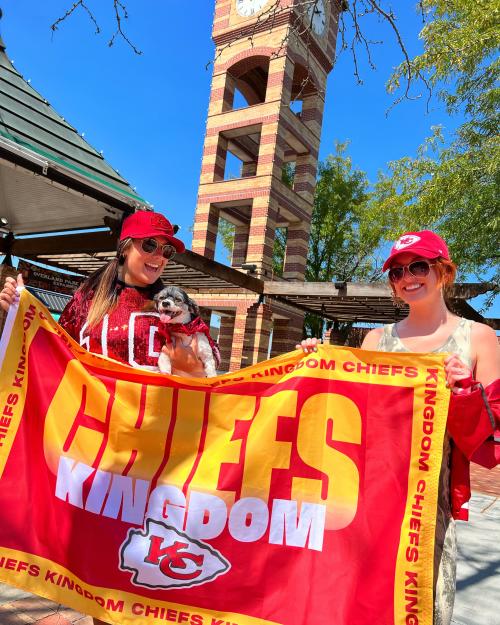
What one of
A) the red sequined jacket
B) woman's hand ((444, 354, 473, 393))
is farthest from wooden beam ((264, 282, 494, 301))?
the red sequined jacket

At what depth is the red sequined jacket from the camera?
7.98 ft

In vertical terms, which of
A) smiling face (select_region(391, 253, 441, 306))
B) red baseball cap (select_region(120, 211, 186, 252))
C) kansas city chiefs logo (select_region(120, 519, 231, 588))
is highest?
red baseball cap (select_region(120, 211, 186, 252))

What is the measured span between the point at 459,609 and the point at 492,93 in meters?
10.9

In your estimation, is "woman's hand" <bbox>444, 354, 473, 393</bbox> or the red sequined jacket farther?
the red sequined jacket

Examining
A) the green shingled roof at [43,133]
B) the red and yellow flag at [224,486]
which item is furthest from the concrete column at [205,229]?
the red and yellow flag at [224,486]

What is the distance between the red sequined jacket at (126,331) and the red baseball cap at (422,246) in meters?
1.32

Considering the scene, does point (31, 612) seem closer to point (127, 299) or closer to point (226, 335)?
point (127, 299)

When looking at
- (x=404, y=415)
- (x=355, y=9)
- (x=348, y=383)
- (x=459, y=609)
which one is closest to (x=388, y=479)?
(x=404, y=415)

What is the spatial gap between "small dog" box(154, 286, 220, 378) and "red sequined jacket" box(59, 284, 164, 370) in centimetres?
8

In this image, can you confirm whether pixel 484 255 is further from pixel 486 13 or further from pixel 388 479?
pixel 388 479

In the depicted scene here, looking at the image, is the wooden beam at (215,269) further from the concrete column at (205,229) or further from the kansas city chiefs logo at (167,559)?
the concrete column at (205,229)

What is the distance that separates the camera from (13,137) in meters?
4.59

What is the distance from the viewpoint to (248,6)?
66.6ft

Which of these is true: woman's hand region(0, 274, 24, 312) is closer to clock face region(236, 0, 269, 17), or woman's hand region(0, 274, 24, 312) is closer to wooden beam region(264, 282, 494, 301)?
wooden beam region(264, 282, 494, 301)
